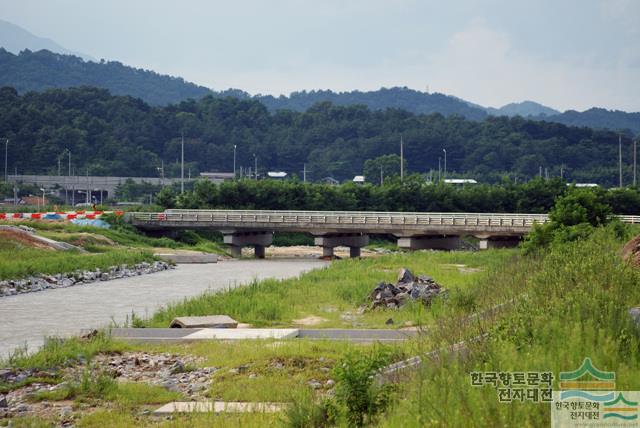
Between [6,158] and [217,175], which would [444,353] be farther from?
[217,175]

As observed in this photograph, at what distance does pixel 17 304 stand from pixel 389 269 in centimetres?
1875

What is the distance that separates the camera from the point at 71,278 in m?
50.6

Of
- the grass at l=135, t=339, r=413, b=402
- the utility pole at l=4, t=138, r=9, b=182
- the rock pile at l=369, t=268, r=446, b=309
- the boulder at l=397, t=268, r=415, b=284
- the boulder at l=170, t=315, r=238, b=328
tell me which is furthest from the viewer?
the utility pole at l=4, t=138, r=9, b=182

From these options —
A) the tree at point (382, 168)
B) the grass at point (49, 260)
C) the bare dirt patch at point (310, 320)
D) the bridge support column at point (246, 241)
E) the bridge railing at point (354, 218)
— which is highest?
the tree at point (382, 168)

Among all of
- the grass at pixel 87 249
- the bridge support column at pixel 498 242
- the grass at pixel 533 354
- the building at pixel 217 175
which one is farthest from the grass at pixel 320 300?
the building at pixel 217 175

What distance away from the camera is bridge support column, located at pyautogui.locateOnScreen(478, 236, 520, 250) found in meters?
70.8

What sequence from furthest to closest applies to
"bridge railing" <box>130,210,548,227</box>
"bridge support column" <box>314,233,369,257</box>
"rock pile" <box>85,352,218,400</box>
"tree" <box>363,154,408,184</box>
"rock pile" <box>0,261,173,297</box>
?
1. "tree" <box>363,154,408,184</box>
2. "bridge support column" <box>314,233,369,257</box>
3. "bridge railing" <box>130,210,548,227</box>
4. "rock pile" <box>0,261,173,297</box>
5. "rock pile" <box>85,352,218,400</box>

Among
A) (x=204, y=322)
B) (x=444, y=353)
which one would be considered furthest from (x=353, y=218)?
(x=444, y=353)

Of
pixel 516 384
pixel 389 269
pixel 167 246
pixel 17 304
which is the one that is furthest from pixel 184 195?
pixel 516 384

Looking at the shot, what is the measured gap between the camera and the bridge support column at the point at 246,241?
7894cm

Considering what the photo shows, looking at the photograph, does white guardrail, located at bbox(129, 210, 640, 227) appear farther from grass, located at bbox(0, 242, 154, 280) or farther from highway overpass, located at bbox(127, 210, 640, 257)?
grass, located at bbox(0, 242, 154, 280)

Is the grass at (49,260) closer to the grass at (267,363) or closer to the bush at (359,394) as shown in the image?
the grass at (267,363)

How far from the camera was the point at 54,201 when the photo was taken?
143m

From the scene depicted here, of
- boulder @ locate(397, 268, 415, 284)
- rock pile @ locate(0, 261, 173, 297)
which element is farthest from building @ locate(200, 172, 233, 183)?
boulder @ locate(397, 268, 415, 284)
